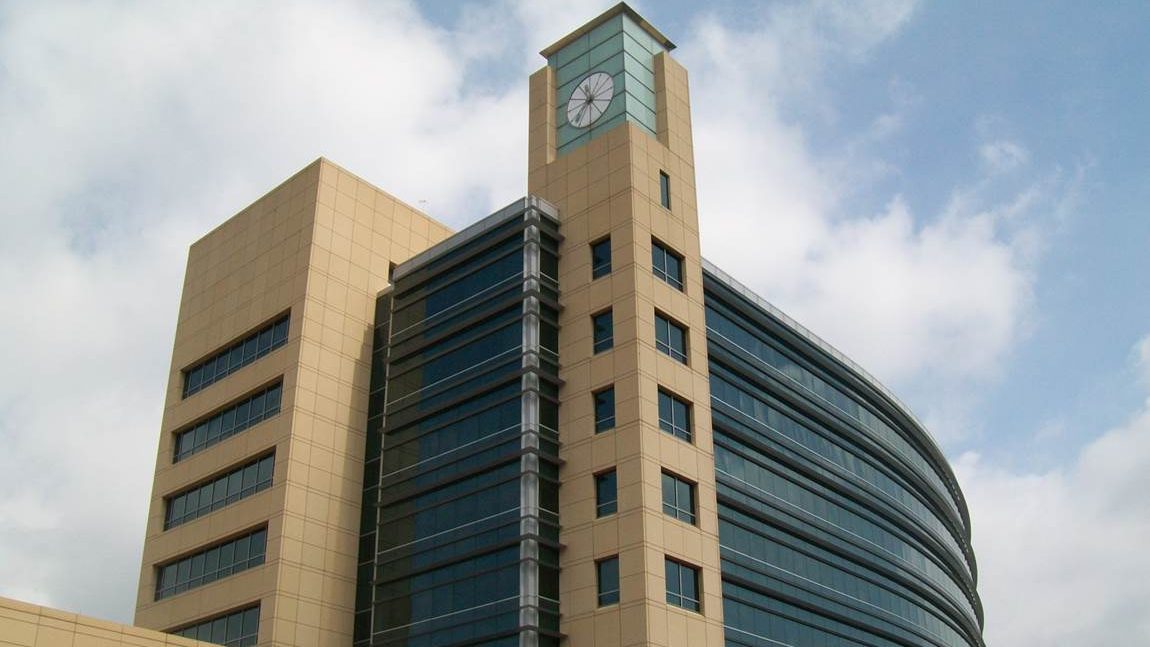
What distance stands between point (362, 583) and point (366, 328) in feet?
48.9

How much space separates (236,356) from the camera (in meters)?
72.1

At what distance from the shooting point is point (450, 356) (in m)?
65.6

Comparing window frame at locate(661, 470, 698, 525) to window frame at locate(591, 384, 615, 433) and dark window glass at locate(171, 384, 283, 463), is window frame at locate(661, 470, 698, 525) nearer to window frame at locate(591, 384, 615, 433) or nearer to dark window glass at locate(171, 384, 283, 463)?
window frame at locate(591, 384, 615, 433)

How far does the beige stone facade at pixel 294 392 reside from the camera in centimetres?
6234

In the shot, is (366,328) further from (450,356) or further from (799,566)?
(799,566)

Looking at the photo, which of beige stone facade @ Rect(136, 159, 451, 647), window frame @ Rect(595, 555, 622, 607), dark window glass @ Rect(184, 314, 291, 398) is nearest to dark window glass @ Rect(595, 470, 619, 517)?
window frame @ Rect(595, 555, 622, 607)

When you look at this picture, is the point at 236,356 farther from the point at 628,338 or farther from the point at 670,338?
the point at 670,338

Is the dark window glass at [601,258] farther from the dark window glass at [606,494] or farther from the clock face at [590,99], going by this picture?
the dark window glass at [606,494]

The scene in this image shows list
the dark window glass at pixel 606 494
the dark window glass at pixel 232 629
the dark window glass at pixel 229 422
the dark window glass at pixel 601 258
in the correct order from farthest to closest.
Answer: the dark window glass at pixel 229 422
the dark window glass at pixel 601 258
the dark window glass at pixel 232 629
the dark window glass at pixel 606 494

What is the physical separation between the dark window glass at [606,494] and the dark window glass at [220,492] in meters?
Result: 18.6

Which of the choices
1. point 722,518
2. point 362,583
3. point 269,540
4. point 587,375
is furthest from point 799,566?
point 269,540

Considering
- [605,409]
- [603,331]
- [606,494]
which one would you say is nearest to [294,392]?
[603,331]

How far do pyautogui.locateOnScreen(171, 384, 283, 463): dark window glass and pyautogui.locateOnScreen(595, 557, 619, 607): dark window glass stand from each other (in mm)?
21423

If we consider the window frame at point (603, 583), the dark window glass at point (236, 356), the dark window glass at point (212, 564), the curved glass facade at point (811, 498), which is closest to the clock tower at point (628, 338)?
the window frame at point (603, 583)
